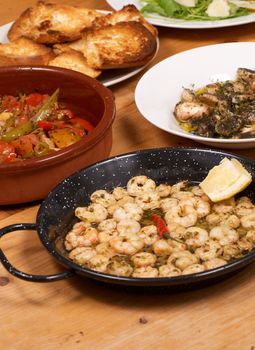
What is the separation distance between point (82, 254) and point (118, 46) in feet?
3.02

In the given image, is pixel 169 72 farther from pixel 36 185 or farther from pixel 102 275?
pixel 102 275

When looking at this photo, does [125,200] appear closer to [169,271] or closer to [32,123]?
[169,271]

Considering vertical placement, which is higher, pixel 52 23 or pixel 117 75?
pixel 52 23

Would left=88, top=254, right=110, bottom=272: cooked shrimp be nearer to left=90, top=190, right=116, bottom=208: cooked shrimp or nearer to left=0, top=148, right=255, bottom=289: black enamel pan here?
left=0, top=148, right=255, bottom=289: black enamel pan

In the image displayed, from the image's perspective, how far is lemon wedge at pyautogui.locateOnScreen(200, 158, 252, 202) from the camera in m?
1.64

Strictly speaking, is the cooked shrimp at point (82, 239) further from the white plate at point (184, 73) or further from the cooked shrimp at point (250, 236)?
the white plate at point (184, 73)

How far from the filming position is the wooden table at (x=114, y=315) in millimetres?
1448

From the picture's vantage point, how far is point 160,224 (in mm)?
1611

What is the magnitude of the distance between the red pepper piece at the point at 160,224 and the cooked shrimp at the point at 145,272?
0.12 meters

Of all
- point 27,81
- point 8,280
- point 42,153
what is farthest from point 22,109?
point 8,280

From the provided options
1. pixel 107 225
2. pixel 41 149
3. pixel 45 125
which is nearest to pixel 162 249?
pixel 107 225

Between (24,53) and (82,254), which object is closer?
(82,254)

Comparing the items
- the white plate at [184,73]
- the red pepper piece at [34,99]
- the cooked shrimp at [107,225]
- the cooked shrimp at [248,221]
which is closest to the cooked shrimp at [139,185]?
the cooked shrimp at [107,225]

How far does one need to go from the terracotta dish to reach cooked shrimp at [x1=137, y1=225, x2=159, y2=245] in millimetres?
285
